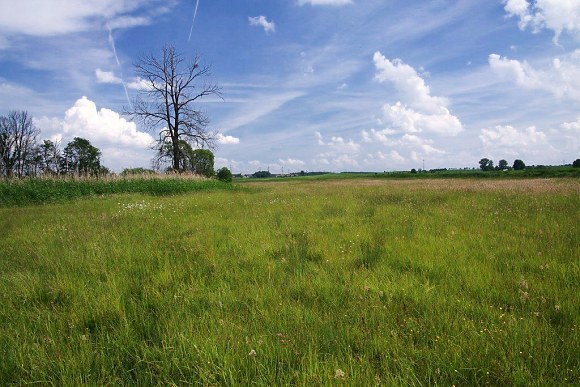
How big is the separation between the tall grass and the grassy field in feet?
42.5

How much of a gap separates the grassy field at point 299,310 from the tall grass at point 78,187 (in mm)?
12966

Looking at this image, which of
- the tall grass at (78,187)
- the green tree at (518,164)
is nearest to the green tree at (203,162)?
the tall grass at (78,187)

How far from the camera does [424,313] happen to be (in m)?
2.45

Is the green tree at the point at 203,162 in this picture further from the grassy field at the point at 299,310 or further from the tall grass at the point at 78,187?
the grassy field at the point at 299,310

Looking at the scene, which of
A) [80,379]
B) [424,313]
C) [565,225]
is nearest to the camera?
[80,379]

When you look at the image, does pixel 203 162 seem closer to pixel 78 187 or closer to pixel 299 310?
pixel 78 187

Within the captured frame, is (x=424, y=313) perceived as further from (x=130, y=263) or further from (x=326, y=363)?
(x=130, y=263)

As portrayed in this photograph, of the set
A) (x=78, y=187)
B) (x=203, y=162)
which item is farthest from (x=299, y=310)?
(x=203, y=162)

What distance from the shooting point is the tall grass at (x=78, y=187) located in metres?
14.7

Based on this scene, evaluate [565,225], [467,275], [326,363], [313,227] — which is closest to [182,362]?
[326,363]

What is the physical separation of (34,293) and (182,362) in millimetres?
2340

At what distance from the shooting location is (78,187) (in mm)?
17562

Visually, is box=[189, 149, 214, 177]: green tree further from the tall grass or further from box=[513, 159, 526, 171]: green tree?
box=[513, 159, 526, 171]: green tree

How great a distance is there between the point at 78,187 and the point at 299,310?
20.1m
